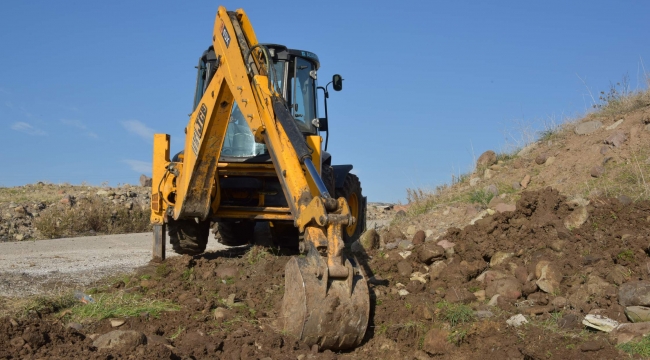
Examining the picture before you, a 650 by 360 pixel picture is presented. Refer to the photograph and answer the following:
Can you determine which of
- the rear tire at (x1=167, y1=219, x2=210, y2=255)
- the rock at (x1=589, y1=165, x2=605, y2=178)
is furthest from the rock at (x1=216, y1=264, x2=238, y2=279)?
the rock at (x1=589, y1=165, x2=605, y2=178)

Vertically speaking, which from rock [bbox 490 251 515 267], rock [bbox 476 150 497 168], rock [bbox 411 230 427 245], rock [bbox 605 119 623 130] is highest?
rock [bbox 605 119 623 130]

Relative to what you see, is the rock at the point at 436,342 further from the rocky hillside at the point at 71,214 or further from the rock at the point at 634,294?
the rocky hillside at the point at 71,214

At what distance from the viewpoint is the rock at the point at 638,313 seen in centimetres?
539

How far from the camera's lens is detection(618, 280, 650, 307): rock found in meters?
5.54

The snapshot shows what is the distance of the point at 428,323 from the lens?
576cm

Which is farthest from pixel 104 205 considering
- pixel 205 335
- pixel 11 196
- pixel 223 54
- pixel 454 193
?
pixel 205 335

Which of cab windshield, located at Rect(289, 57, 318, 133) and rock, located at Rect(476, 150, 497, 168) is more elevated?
cab windshield, located at Rect(289, 57, 318, 133)

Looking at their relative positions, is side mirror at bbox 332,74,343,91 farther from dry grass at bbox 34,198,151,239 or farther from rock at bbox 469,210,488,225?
dry grass at bbox 34,198,151,239

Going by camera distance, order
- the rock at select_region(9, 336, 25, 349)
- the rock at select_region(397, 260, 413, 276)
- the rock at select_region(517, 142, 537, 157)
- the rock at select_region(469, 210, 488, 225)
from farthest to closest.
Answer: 1. the rock at select_region(517, 142, 537, 157)
2. the rock at select_region(469, 210, 488, 225)
3. the rock at select_region(397, 260, 413, 276)
4. the rock at select_region(9, 336, 25, 349)

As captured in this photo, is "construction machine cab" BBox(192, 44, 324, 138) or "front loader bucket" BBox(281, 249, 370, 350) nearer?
"front loader bucket" BBox(281, 249, 370, 350)

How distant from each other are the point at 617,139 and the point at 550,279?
4.16 m

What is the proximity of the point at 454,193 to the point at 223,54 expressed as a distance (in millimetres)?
5401

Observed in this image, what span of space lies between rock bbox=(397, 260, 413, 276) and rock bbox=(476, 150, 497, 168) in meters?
4.85

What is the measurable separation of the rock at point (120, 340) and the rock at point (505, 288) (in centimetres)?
336
